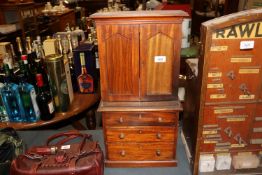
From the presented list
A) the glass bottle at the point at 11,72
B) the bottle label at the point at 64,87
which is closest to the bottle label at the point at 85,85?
the bottle label at the point at 64,87

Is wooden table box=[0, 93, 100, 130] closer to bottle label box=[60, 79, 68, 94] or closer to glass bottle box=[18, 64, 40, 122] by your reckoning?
glass bottle box=[18, 64, 40, 122]

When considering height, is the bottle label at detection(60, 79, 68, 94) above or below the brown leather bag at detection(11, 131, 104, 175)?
above

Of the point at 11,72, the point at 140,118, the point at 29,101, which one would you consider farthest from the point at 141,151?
the point at 11,72

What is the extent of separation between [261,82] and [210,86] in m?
0.25

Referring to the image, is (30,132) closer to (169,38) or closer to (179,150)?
(179,150)

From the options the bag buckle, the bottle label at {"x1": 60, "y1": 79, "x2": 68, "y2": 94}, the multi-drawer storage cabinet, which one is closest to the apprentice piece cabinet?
the multi-drawer storage cabinet

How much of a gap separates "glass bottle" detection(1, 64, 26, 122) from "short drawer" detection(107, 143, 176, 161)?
→ 0.63 m

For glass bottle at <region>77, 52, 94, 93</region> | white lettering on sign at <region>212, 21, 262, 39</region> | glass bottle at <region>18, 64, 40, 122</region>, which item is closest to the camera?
white lettering on sign at <region>212, 21, 262, 39</region>

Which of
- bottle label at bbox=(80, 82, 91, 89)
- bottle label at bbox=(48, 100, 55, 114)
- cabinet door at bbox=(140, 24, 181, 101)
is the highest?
cabinet door at bbox=(140, 24, 181, 101)

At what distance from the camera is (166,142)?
1262 millimetres

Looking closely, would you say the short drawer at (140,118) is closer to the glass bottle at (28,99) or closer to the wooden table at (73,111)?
the wooden table at (73,111)

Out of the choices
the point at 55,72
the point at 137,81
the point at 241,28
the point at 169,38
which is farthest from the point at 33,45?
the point at 241,28

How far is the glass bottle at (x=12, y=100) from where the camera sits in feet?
4.56

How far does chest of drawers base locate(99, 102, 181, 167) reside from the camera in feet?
3.94
